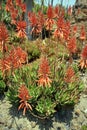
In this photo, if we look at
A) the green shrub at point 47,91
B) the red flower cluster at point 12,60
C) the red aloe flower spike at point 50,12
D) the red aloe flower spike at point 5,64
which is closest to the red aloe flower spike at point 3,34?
the red flower cluster at point 12,60

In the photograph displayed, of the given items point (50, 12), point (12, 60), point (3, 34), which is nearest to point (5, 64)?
point (12, 60)

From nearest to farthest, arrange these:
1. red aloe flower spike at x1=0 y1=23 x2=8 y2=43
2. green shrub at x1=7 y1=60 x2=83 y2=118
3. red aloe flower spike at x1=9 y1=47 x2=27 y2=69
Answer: red aloe flower spike at x1=0 y1=23 x2=8 y2=43
red aloe flower spike at x1=9 y1=47 x2=27 y2=69
green shrub at x1=7 y1=60 x2=83 y2=118

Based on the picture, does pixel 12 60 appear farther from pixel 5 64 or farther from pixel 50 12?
pixel 50 12

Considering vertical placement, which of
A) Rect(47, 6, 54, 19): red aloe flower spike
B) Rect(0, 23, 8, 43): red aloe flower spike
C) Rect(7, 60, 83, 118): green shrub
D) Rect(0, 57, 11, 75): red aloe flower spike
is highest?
Rect(47, 6, 54, 19): red aloe flower spike

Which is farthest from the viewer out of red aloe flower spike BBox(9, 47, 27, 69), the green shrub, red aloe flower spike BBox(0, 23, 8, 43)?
the green shrub

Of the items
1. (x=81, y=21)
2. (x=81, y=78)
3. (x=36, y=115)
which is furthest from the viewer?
(x=81, y=21)

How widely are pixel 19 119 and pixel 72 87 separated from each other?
5.59 feet

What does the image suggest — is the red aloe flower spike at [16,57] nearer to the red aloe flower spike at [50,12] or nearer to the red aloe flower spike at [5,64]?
the red aloe flower spike at [5,64]

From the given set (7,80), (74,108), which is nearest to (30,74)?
(7,80)

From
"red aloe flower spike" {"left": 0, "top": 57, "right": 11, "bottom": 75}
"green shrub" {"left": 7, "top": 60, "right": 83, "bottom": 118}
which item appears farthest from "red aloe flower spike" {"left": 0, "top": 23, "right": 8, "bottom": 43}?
"green shrub" {"left": 7, "top": 60, "right": 83, "bottom": 118}

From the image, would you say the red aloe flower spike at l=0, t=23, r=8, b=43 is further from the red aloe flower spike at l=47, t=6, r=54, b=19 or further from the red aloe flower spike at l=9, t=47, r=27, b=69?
the red aloe flower spike at l=47, t=6, r=54, b=19

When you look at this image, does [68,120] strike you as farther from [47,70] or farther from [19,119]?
[47,70]

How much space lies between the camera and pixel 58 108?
10.2 meters

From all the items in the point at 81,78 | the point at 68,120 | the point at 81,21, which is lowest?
the point at 68,120
